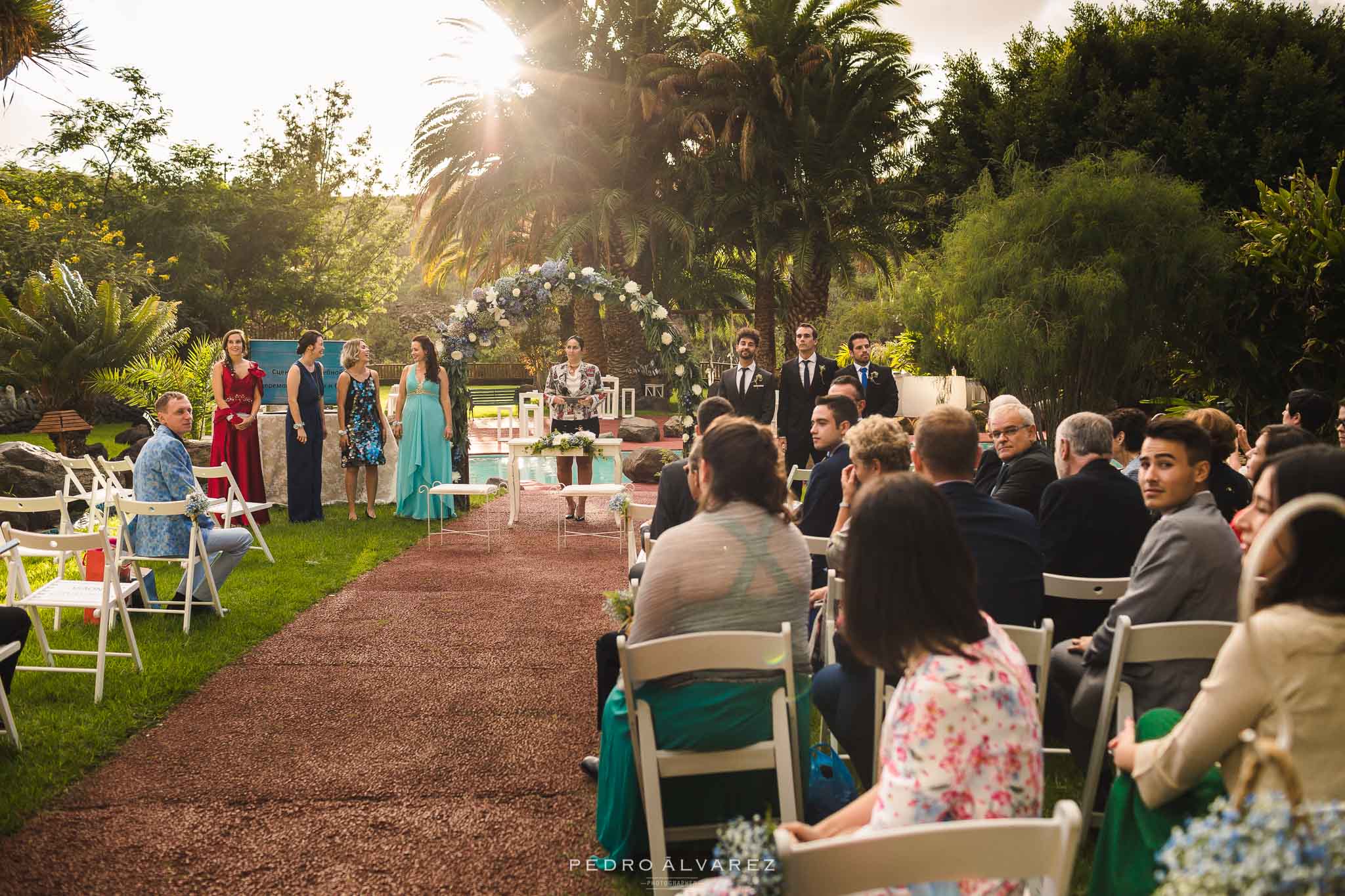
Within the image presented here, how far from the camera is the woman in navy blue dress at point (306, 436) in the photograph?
10383 millimetres

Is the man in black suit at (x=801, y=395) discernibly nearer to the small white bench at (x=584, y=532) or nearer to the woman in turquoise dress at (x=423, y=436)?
the small white bench at (x=584, y=532)

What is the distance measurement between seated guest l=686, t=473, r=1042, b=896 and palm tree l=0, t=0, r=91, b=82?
1590 cm

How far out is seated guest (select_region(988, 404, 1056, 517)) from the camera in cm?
519

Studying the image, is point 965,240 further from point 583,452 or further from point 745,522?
point 745,522

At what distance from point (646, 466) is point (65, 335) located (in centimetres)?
946

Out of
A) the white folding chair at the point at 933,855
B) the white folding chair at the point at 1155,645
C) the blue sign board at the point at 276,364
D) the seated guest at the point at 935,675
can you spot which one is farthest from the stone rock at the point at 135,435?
the white folding chair at the point at 933,855

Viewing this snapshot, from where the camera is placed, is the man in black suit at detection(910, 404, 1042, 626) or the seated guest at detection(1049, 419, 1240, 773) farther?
the man in black suit at detection(910, 404, 1042, 626)

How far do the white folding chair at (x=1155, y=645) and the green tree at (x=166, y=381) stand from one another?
40.7 feet

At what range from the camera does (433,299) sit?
56031mm

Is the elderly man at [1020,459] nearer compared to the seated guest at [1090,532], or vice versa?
the seated guest at [1090,532]

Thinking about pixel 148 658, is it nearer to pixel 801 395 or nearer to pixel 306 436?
pixel 306 436

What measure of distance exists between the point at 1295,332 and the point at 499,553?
36.5 ft

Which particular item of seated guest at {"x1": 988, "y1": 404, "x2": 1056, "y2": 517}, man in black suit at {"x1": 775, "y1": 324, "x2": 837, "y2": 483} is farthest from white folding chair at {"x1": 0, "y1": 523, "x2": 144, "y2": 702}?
man in black suit at {"x1": 775, "y1": 324, "x2": 837, "y2": 483}

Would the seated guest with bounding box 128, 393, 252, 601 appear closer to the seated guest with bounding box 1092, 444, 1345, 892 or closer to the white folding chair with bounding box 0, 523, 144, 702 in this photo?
the white folding chair with bounding box 0, 523, 144, 702
